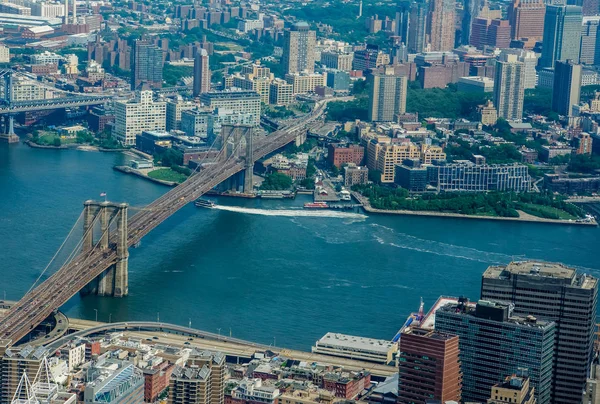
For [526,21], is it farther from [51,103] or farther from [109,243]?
[109,243]

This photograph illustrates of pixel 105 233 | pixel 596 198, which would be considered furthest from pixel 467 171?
pixel 105 233

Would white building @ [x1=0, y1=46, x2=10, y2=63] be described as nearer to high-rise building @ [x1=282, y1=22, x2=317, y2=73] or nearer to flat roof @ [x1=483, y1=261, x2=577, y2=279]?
high-rise building @ [x1=282, y1=22, x2=317, y2=73]

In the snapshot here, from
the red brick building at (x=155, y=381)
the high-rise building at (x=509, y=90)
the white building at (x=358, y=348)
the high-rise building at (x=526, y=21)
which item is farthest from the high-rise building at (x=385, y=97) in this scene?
the red brick building at (x=155, y=381)

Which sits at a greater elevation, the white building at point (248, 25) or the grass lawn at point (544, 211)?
the white building at point (248, 25)

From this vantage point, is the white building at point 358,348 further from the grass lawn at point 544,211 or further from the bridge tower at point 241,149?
the bridge tower at point 241,149

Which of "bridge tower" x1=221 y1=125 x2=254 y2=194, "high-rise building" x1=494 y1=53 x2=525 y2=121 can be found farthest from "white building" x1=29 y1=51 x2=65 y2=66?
"bridge tower" x1=221 y1=125 x2=254 y2=194

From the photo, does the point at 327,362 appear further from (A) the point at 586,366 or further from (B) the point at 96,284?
(B) the point at 96,284
